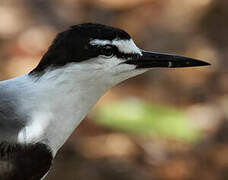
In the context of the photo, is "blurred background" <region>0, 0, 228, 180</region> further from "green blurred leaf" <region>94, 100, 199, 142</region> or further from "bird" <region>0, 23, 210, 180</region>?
"bird" <region>0, 23, 210, 180</region>

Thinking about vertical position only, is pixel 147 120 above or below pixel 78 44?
below

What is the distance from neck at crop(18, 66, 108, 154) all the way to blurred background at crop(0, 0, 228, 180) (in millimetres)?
2163

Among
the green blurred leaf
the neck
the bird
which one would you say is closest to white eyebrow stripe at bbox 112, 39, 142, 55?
the bird

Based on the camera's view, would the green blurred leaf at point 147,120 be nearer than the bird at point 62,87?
No

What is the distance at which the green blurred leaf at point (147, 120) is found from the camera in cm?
611

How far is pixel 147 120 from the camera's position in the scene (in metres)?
6.08

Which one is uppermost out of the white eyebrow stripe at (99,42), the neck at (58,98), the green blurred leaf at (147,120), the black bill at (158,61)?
the white eyebrow stripe at (99,42)

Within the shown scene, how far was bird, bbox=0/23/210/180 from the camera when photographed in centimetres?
Answer: 378

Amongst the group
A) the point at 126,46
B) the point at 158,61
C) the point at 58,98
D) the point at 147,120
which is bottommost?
the point at 147,120

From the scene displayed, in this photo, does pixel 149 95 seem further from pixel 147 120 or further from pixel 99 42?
pixel 99 42

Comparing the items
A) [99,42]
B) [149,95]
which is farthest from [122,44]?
[149,95]

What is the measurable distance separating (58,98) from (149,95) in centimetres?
338

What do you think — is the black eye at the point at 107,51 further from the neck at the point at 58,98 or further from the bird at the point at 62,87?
the neck at the point at 58,98

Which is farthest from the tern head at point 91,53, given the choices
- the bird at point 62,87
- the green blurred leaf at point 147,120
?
the green blurred leaf at point 147,120
